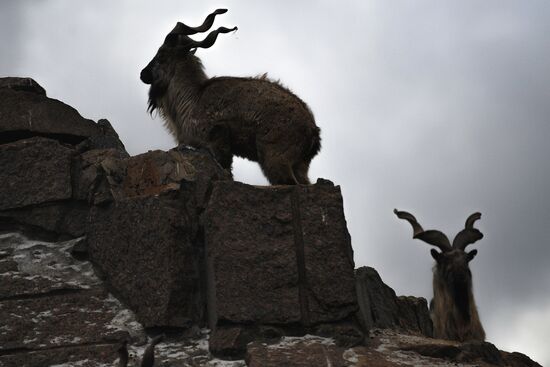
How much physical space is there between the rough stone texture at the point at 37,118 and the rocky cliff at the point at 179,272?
0.31 metres

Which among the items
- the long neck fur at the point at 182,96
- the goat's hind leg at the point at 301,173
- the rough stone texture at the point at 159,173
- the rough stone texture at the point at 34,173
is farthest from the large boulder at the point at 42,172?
the goat's hind leg at the point at 301,173

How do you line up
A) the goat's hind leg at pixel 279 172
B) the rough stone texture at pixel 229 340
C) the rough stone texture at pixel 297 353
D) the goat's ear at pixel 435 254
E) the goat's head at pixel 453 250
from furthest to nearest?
the goat's ear at pixel 435 254 → the goat's head at pixel 453 250 → the goat's hind leg at pixel 279 172 → the rough stone texture at pixel 229 340 → the rough stone texture at pixel 297 353

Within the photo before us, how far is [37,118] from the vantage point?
26.1 ft

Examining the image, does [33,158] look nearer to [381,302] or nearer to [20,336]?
[20,336]

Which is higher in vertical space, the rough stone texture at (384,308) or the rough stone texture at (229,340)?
the rough stone texture at (384,308)

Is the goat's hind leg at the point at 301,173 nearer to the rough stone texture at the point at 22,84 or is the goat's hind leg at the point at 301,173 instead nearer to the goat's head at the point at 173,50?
the goat's head at the point at 173,50

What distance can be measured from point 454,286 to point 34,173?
449cm

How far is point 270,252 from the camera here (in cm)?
654

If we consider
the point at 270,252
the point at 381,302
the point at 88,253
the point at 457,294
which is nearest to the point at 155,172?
the point at 88,253

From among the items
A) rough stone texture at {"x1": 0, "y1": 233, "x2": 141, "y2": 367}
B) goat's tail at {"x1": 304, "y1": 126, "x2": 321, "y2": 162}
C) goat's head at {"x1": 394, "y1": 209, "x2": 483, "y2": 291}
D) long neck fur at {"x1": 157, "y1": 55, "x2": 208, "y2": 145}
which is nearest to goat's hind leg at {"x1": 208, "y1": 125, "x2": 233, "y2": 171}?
long neck fur at {"x1": 157, "y1": 55, "x2": 208, "y2": 145}

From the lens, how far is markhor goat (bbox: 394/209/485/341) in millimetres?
9180

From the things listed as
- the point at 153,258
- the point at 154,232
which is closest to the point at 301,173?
the point at 154,232

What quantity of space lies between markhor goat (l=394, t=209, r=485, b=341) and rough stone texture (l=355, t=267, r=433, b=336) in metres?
0.20

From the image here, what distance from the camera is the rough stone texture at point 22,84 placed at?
8273 mm
